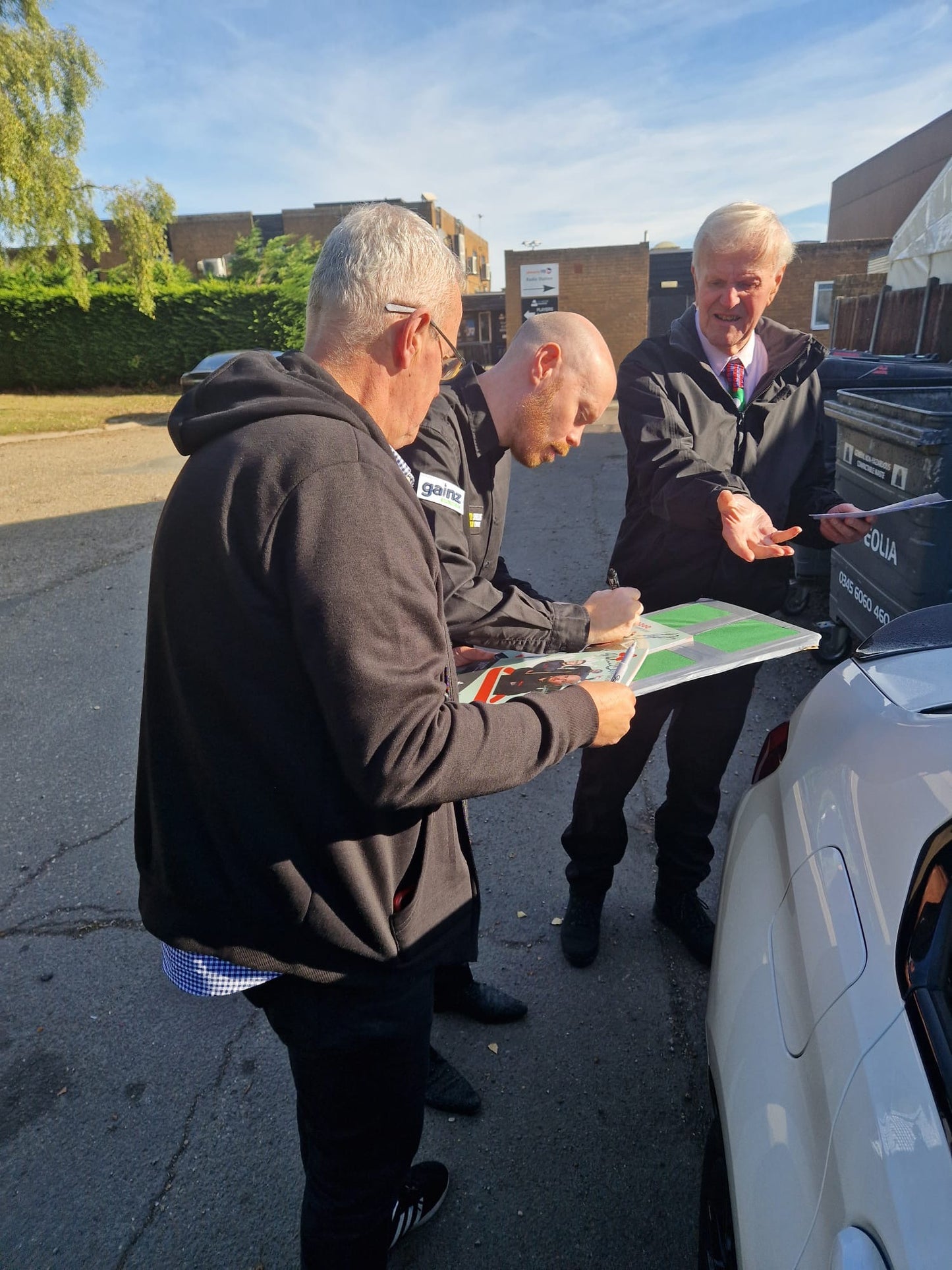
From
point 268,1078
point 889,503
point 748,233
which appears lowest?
point 268,1078

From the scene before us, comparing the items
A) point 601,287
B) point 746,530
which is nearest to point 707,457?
A: point 746,530

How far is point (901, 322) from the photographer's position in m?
10.9

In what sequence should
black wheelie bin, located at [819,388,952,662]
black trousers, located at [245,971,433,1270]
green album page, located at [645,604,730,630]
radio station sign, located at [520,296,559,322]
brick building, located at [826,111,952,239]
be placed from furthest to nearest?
1. brick building, located at [826,111,952,239]
2. radio station sign, located at [520,296,559,322]
3. black wheelie bin, located at [819,388,952,662]
4. green album page, located at [645,604,730,630]
5. black trousers, located at [245,971,433,1270]

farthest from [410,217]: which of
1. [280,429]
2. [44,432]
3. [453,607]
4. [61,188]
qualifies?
[61,188]

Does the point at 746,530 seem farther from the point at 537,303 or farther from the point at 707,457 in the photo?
the point at 537,303

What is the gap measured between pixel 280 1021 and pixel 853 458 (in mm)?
4222

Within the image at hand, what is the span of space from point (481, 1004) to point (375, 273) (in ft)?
7.00

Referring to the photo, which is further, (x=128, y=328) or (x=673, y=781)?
(x=128, y=328)

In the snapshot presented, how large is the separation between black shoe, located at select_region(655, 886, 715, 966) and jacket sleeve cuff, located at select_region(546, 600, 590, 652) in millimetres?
1281

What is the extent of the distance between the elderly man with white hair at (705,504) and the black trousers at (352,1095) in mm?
1291

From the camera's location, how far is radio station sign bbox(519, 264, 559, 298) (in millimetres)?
25062

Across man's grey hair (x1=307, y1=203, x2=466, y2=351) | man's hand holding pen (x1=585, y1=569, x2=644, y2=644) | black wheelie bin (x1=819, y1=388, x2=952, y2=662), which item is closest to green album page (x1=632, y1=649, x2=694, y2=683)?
man's hand holding pen (x1=585, y1=569, x2=644, y2=644)

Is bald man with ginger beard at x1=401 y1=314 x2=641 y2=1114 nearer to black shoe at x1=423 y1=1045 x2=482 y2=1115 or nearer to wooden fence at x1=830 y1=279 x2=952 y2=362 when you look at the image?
black shoe at x1=423 y1=1045 x2=482 y2=1115

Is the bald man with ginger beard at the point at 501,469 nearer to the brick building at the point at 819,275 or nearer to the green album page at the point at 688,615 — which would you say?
the green album page at the point at 688,615
